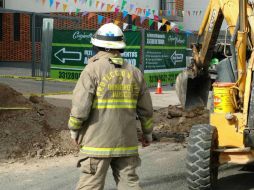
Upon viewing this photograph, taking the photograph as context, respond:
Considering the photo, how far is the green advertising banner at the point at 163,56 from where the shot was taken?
50.2 feet

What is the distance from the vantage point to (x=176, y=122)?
10648 mm

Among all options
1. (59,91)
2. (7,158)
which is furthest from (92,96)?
(59,91)

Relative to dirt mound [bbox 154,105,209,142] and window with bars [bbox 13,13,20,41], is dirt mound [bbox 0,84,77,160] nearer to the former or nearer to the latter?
dirt mound [bbox 154,105,209,142]

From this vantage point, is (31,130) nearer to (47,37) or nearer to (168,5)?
(47,37)

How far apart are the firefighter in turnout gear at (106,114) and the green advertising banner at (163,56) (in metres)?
10.5

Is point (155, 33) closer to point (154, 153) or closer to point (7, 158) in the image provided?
point (154, 153)

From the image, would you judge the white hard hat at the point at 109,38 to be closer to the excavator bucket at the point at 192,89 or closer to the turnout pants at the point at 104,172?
the turnout pants at the point at 104,172

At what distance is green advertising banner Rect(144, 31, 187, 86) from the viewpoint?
15.3 metres

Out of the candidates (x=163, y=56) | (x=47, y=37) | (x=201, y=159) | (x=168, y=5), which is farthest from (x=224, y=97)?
(x=168, y=5)

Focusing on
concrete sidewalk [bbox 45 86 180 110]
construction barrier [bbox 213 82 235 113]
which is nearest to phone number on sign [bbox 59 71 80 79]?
concrete sidewalk [bbox 45 86 180 110]

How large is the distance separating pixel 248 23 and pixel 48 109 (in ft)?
14.1

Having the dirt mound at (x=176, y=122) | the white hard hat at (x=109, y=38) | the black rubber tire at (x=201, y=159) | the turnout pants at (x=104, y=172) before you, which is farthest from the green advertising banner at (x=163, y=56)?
the turnout pants at (x=104, y=172)

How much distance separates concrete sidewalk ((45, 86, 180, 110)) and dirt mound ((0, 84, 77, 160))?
2.23 m

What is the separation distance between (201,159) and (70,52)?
10.8m
